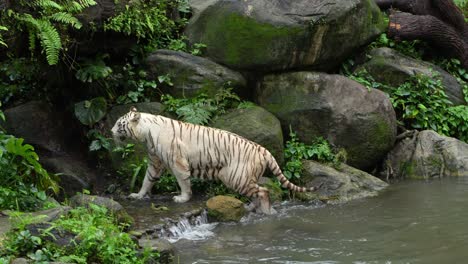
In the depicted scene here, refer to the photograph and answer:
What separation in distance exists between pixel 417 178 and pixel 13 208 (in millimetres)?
7430

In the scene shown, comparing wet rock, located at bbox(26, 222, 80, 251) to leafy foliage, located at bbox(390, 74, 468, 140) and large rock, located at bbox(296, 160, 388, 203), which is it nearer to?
large rock, located at bbox(296, 160, 388, 203)

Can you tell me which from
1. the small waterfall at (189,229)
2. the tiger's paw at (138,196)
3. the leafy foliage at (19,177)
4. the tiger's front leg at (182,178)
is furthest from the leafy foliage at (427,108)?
the leafy foliage at (19,177)

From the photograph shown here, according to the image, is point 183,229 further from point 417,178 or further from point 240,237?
point 417,178

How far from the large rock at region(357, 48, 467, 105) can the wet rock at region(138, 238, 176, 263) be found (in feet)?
24.7

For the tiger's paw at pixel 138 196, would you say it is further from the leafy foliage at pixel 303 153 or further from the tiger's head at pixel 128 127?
the leafy foliage at pixel 303 153

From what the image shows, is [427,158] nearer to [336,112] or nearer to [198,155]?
[336,112]

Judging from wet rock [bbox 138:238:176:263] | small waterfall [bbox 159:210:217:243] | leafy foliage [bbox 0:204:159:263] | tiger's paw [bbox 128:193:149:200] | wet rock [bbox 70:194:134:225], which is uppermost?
leafy foliage [bbox 0:204:159:263]

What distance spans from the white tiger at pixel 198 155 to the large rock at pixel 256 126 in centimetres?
85

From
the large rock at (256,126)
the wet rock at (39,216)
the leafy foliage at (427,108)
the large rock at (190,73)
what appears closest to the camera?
the wet rock at (39,216)

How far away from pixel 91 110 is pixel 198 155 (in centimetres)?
241

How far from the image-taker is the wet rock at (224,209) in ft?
30.0

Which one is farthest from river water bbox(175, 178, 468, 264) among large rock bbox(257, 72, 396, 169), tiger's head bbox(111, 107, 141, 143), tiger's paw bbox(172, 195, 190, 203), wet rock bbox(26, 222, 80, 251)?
tiger's head bbox(111, 107, 141, 143)

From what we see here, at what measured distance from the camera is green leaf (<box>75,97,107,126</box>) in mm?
11266

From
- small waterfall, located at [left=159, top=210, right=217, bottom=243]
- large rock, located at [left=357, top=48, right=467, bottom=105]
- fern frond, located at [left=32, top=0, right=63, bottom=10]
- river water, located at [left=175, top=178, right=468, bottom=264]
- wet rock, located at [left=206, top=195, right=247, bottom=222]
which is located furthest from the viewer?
large rock, located at [left=357, top=48, right=467, bottom=105]
